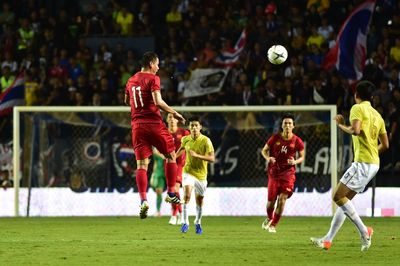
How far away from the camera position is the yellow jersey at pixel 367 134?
12.5 m

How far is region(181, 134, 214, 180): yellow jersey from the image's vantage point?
17.1 metres

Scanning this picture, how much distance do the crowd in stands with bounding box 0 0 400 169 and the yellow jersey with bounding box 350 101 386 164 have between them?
9.83m

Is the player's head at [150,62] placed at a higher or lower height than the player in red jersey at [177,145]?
higher

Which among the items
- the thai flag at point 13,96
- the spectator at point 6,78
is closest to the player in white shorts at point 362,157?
the thai flag at point 13,96

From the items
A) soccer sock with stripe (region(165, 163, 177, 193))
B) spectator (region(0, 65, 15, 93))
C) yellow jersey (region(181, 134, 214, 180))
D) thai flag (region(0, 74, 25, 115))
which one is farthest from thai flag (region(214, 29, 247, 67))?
soccer sock with stripe (region(165, 163, 177, 193))

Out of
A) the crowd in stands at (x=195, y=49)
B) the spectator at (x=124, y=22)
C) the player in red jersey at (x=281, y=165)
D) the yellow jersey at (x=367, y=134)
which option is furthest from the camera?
the spectator at (x=124, y=22)

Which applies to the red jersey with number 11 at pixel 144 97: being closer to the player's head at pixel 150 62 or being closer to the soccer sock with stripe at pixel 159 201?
the player's head at pixel 150 62

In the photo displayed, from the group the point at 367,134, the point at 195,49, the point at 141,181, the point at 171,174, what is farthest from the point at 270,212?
the point at 195,49

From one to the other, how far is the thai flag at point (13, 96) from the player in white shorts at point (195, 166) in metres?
8.59

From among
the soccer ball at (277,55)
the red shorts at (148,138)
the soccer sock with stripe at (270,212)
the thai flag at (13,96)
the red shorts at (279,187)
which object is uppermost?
the soccer ball at (277,55)

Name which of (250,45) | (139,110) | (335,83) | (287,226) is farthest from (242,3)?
(139,110)

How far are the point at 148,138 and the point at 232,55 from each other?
11.7 m

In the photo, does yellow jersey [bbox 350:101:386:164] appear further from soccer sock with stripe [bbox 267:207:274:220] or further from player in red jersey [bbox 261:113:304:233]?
soccer sock with stripe [bbox 267:207:274:220]

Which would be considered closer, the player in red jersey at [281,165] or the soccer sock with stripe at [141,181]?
the soccer sock with stripe at [141,181]
